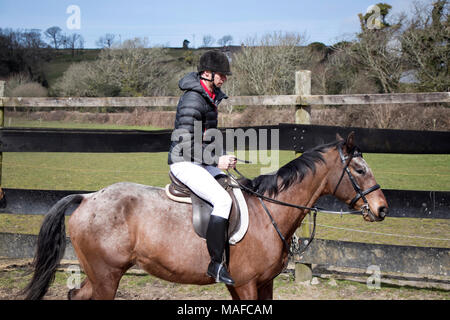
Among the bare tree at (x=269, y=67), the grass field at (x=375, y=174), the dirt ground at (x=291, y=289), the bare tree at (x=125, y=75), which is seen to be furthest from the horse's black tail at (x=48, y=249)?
the bare tree at (x=125, y=75)

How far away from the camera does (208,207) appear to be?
11.8 feet

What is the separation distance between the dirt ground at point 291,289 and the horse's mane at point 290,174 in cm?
178

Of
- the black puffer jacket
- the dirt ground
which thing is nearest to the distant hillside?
the dirt ground

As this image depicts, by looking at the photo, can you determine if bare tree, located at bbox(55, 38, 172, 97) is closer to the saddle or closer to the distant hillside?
the distant hillside

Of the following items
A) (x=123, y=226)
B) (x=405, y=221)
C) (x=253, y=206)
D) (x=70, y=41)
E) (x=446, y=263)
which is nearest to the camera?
(x=123, y=226)

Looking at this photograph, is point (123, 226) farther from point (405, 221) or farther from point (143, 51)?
point (143, 51)

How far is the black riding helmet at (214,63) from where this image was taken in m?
3.69

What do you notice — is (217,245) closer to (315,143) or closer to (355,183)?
(355,183)

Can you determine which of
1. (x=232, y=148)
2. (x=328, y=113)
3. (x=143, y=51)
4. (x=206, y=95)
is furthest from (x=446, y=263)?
(x=143, y=51)

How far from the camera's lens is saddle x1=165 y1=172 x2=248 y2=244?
11.7ft

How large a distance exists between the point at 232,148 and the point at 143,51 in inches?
1823

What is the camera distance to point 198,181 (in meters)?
3.57

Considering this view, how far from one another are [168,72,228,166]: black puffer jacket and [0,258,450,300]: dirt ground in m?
2.15

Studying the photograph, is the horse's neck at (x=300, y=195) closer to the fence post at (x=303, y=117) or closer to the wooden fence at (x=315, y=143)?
the wooden fence at (x=315, y=143)
